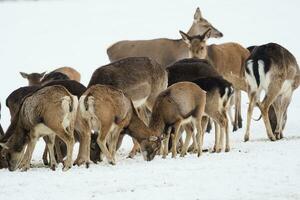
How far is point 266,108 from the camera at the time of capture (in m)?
16.5

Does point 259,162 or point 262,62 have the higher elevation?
point 262,62

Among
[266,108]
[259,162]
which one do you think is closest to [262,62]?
[266,108]

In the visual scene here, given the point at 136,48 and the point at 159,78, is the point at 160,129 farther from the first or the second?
the point at 136,48

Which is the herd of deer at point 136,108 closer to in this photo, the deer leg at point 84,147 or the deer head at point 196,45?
the deer leg at point 84,147

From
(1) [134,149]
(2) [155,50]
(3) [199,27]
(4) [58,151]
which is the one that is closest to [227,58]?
(2) [155,50]

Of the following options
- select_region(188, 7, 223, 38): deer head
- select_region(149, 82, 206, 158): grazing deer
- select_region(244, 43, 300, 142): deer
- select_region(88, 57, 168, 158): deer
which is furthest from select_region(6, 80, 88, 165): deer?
select_region(188, 7, 223, 38): deer head

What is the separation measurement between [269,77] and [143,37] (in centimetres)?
2680

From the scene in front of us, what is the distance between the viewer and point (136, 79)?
1555cm

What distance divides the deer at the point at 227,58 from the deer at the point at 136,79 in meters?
3.39

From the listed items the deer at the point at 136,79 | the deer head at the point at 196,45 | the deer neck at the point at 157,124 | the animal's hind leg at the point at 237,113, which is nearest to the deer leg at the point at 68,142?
the deer neck at the point at 157,124

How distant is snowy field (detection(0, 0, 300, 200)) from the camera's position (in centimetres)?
1055

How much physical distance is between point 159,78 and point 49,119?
12.6ft

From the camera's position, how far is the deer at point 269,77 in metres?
16.5

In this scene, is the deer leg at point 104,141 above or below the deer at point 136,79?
below
